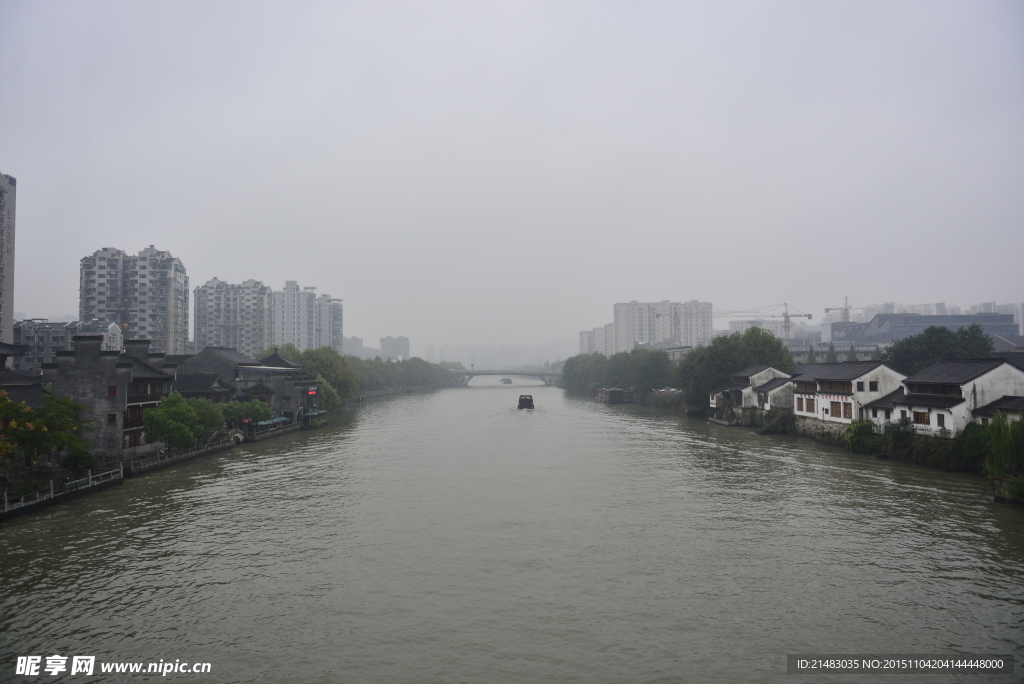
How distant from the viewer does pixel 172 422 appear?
114 ft

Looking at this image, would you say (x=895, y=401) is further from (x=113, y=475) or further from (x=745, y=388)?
(x=113, y=475)

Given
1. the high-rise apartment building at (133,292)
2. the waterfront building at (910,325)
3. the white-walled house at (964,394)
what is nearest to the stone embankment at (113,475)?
the white-walled house at (964,394)

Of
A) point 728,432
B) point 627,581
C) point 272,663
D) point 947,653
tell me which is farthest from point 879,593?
point 728,432

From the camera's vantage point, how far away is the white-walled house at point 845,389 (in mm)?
39406

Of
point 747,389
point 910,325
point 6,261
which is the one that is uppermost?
point 6,261

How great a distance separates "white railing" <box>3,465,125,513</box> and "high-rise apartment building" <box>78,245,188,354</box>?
87866 millimetres

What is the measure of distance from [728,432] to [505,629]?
40528mm

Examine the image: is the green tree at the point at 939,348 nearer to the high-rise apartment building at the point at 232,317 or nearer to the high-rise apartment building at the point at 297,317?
the high-rise apartment building at the point at 232,317

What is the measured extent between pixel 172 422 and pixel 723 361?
50.4 m

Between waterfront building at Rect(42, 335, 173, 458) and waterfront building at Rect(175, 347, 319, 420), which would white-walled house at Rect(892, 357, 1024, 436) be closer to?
waterfront building at Rect(42, 335, 173, 458)

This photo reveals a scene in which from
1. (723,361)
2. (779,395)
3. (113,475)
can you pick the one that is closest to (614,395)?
(723,361)

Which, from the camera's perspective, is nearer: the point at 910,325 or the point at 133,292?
the point at 133,292

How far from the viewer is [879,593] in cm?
1530

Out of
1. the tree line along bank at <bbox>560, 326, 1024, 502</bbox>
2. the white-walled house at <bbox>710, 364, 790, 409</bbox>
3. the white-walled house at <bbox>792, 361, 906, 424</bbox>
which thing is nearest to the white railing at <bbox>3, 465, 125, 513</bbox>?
the tree line along bank at <bbox>560, 326, 1024, 502</bbox>
